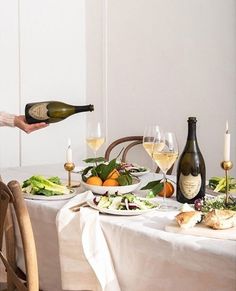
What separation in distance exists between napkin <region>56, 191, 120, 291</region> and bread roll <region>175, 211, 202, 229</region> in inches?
9.3

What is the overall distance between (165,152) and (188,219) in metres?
0.30

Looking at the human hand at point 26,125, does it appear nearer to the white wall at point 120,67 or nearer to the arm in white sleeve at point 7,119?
the arm in white sleeve at point 7,119

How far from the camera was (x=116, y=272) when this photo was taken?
1329mm

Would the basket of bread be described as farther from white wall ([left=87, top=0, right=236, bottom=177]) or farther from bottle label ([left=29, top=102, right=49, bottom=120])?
white wall ([left=87, top=0, right=236, bottom=177])

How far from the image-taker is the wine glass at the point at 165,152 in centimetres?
146

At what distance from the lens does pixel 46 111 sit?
89.4 inches

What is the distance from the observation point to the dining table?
112 cm

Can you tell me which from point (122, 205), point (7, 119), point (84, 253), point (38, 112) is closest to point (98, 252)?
point (84, 253)

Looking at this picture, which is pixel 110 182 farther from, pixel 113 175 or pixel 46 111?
pixel 46 111

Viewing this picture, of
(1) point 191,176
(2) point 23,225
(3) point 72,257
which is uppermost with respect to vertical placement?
(1) point 191,176

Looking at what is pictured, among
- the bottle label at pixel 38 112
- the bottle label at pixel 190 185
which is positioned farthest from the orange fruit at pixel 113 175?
the bottle label at pixel 38 112

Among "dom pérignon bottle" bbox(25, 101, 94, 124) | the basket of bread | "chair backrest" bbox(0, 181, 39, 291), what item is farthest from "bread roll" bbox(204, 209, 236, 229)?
"dom pérignon bottle" bbox(25, 101, 94, 124)

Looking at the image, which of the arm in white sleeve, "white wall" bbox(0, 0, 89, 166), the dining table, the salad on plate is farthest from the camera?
"white wall" bbox(0, 0, 89, 166)

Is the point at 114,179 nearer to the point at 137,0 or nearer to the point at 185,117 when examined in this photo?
the point at 185,117
